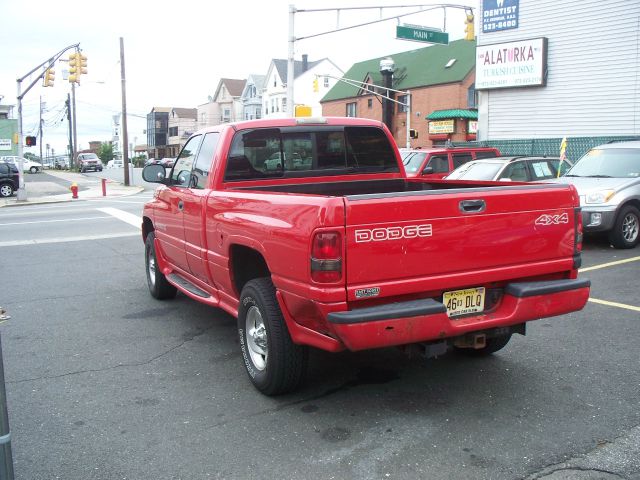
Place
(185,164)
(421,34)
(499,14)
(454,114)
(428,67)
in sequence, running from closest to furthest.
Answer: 1. (185,164)
2. (421,34)
3. (499,14)
4. (454,114)
5. (428,67)

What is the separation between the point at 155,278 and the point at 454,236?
14.9ft

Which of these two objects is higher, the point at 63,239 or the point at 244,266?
the point at 244,266

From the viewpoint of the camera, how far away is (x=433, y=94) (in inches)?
1809

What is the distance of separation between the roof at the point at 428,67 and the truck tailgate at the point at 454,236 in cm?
4165

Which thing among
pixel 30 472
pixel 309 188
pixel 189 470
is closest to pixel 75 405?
pixel 30 472

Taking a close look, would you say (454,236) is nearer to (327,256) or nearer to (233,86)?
(327,256)

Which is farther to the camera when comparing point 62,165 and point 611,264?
point 62,165

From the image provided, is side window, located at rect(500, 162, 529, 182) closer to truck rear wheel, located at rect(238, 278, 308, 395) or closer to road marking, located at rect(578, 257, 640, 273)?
road marking, located at rect(578, 257, 640, 273)

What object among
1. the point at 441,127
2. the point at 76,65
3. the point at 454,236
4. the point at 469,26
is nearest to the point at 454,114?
the point at 441,127

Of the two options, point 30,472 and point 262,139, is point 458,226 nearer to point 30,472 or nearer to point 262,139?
point 262,139

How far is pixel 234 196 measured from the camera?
15.5 ft

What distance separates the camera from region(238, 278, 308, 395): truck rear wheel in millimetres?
4191

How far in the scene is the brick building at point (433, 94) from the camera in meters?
43.2

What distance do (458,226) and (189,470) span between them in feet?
6.96
